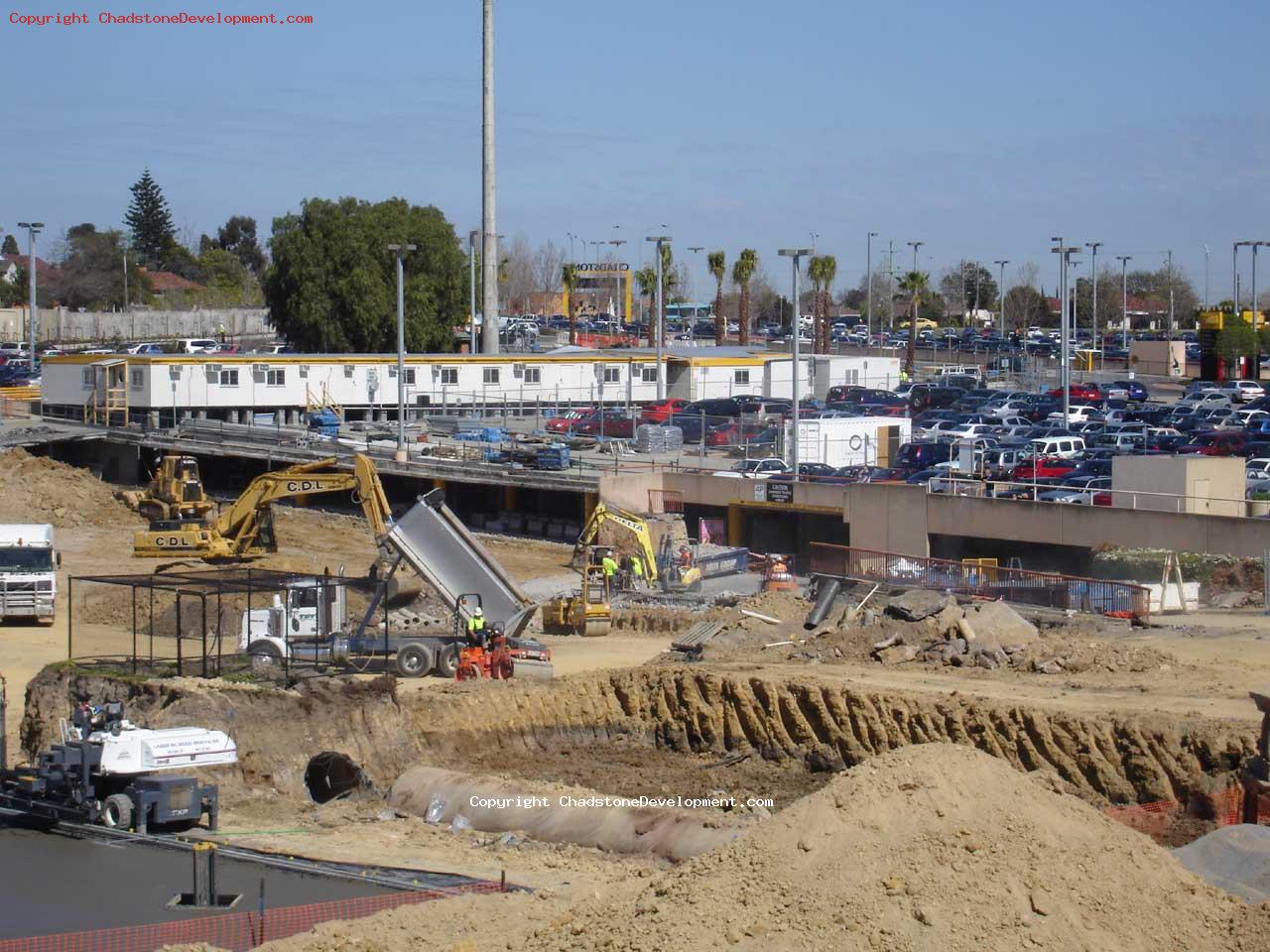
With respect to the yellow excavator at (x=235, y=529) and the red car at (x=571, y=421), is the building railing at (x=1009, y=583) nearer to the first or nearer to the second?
the yellow excavator at (x=235, y=529)

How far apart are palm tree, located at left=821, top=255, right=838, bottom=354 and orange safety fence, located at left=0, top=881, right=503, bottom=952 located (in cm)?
8082

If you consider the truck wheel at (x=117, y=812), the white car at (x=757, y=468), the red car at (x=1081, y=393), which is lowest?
the truck wheel at (x=117, y=812)

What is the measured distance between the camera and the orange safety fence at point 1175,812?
20219 millimetres

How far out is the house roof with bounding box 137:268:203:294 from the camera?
451 ft

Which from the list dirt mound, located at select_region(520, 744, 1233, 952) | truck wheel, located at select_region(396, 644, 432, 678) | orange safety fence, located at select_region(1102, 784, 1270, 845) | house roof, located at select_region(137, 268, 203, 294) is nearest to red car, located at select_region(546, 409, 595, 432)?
truck wheel, located at select_region(396, 644, 432, 678)

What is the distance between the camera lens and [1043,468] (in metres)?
45.2

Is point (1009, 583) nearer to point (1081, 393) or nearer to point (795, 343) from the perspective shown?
point (795, 343)

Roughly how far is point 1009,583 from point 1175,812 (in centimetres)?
1153

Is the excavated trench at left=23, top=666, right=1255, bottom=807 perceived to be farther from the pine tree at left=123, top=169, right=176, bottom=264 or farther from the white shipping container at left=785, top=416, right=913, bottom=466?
the pine tree at left=123, top=169, right=176, bottom=264

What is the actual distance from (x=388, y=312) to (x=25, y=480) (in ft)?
104

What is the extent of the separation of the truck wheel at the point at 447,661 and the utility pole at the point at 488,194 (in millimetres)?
46542

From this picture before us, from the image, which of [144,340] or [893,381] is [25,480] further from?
[144,340]

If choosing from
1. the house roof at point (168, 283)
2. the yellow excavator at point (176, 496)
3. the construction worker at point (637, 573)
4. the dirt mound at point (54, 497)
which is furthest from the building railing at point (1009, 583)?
the house roof at point (168, 283)

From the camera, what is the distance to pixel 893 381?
244 feet
